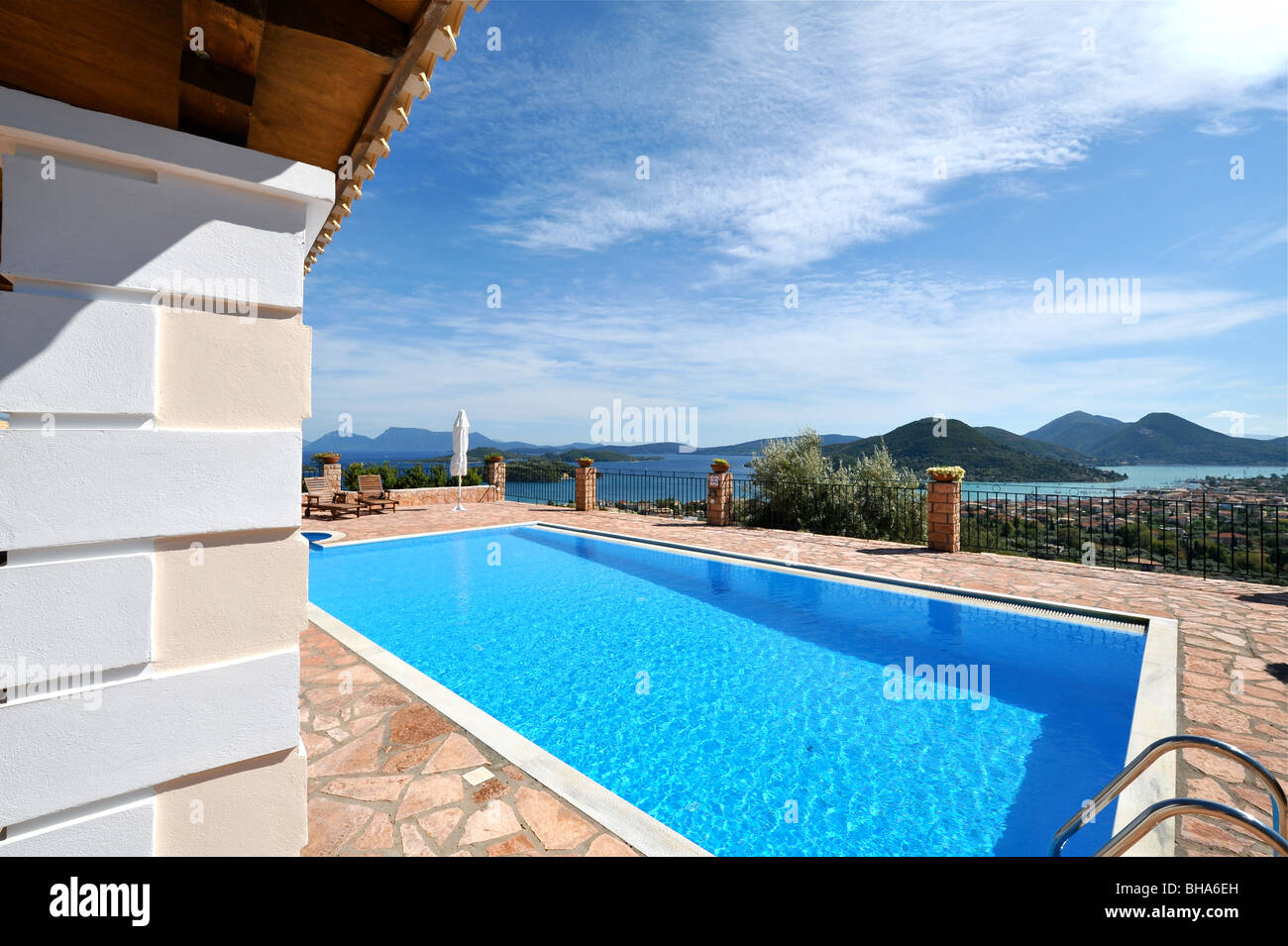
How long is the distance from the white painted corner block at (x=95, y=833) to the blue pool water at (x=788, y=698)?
2718mm

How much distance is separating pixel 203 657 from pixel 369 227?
17926mm

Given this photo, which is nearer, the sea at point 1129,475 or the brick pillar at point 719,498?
the sea at point 1129,475

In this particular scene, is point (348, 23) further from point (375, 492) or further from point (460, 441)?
point (375, 492)

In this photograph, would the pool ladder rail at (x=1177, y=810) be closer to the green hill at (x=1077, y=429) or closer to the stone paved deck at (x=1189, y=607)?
the stone paved deck at (x=1189, y=607)

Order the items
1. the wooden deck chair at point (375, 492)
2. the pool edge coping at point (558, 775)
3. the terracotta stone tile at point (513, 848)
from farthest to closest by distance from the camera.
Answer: the wooden deck chair at point (375, 492) < the pool edge coping at point (558, 775) < the terracotta stone tile at point (513, 848)

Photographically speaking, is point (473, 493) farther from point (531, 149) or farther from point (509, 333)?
point (531, 149)

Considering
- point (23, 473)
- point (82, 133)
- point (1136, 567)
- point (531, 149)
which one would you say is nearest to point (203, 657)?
point (23, 473)

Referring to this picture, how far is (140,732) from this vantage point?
141 cm

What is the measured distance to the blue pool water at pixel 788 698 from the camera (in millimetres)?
3352

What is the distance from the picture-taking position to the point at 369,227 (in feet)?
51.1

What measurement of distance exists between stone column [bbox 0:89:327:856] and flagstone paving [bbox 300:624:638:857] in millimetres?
1043

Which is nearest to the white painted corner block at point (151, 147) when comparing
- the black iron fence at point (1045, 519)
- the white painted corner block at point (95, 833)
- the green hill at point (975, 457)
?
the white painted corner block at point (95, 833)

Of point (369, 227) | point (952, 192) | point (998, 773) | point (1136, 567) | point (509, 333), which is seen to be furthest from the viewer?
point (509, 333)

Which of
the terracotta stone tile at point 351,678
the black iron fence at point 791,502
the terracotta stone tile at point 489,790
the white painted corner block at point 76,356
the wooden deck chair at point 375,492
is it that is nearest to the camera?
the white painted corner block at point 76,356
